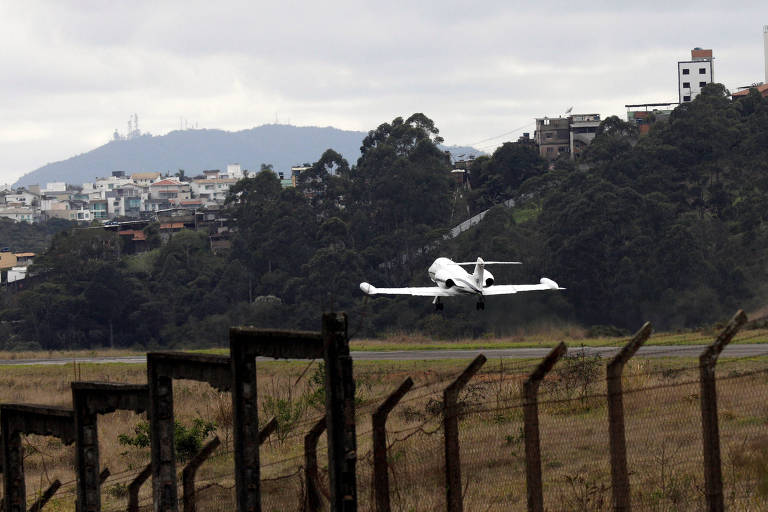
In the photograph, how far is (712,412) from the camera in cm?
1041

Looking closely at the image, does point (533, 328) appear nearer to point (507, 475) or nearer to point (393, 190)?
point (393, 190)

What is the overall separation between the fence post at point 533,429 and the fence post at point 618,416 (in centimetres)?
55

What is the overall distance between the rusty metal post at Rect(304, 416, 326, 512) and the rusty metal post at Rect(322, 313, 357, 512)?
5.77 ft

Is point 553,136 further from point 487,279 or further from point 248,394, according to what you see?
point 248,394

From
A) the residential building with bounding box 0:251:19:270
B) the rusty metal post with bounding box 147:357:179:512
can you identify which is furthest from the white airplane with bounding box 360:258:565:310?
the residential building with bounding box 0:251:19:270

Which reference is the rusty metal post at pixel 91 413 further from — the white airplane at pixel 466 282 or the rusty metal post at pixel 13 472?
the white airplane at pixel 466 282

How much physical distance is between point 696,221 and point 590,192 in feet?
29.2

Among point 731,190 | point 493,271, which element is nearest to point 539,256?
point 493,271

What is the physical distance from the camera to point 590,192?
95.4m

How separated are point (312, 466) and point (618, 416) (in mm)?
3802

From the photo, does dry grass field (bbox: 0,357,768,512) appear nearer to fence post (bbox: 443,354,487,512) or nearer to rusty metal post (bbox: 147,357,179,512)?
fence post (bbox: 443,354,487,512)

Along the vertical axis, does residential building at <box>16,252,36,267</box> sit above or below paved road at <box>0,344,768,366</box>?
above

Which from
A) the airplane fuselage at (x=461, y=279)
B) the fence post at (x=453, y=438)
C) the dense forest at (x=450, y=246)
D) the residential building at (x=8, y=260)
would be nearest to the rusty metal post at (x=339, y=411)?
the fence post at (x=453, y=438)

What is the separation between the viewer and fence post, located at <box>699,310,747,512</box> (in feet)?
33.6
